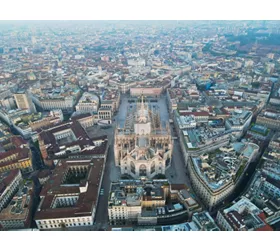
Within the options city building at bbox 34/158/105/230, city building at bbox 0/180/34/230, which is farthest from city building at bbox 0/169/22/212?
city building at bbox 34/158/105/230

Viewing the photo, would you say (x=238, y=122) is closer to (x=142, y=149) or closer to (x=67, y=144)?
(x=142, y=149)

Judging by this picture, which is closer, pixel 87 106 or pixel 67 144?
pixel 67 144

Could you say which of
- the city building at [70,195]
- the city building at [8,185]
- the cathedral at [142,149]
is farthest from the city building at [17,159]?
the cathedral at [142,149]

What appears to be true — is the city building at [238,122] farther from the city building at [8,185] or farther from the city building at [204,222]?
the city building at [8,185]

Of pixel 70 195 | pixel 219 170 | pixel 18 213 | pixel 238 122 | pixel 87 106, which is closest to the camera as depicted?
pixel 18 213

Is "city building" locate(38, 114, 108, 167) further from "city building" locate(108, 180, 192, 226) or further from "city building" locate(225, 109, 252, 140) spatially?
"city building" locate(225, 109, 252, 140)

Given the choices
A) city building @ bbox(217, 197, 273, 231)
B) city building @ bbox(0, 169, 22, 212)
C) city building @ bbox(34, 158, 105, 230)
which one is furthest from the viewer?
city building @ bbox(0, 169, 22, 212)

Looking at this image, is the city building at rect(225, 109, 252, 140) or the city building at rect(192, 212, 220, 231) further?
the city building at rect(225, 109, 252, 140)

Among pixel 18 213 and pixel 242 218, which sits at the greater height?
pixel 242 218

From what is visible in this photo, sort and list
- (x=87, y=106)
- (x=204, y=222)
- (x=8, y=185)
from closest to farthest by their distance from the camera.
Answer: (x=204, y=222) < (x=8, y=185) < (x=87, y=106)

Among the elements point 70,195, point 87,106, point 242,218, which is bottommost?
point 87,106

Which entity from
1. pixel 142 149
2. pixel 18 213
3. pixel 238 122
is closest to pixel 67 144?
pixel 142 149
